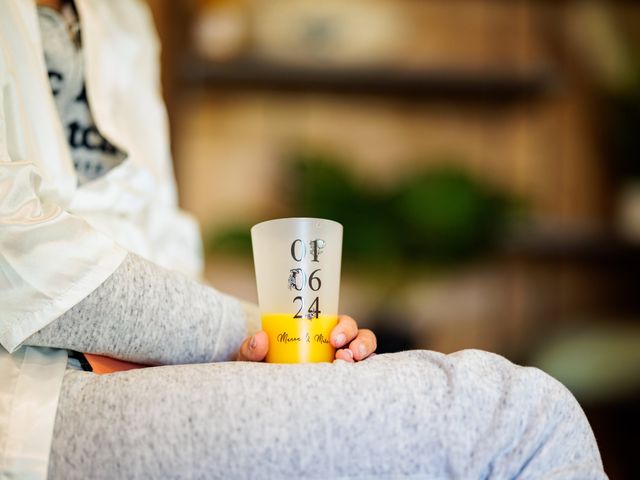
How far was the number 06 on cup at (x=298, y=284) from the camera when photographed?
29.2 inches

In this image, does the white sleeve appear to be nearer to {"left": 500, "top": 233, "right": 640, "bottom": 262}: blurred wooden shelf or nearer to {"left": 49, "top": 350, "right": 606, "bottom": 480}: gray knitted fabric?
{"left": 49, "top": 350, "right": 606, "bottom": 480}: gray knitted fabric

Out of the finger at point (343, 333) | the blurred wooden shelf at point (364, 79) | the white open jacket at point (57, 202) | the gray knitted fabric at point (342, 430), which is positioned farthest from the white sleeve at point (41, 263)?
the blurred wooden shelf at point (364, 79)

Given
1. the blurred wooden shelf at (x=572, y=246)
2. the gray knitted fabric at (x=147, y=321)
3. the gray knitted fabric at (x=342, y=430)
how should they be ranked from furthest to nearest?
1. the blurred wooden shelf at (x=572, y=246)
2. the gray knitted fabric at (x=147, y=321)
3. the gray knitted fabric at (x=342, y=430)

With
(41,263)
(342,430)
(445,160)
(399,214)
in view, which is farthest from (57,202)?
(445,160)

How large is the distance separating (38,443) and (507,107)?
2.20m

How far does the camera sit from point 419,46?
2559mm

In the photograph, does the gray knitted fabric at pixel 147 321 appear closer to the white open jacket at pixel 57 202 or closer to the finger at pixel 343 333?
the white open jacket at pixel 57 202

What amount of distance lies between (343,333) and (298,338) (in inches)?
1.9

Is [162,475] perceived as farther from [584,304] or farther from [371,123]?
[584,304]

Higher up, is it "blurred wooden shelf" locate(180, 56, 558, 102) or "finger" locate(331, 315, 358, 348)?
"blurred wooden shelf" locate(180, 56, 558, 102)

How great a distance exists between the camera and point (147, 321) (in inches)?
29.4

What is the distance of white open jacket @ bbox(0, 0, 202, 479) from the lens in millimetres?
686

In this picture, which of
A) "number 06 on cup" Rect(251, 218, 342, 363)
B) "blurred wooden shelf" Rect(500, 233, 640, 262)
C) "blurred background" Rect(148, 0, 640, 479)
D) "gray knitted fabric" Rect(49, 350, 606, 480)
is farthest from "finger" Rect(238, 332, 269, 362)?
"blurred wooden shelf" Rect(500, 233, 640, 262)

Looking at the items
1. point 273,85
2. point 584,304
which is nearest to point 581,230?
point 584,304
